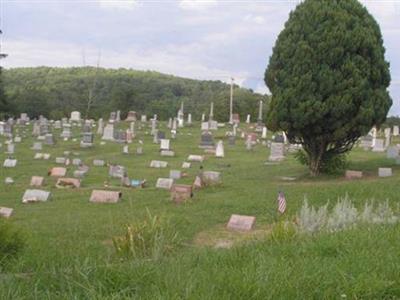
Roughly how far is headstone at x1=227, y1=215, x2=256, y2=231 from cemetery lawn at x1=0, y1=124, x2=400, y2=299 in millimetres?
135

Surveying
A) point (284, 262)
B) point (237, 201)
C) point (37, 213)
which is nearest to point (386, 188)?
point (237, 201)

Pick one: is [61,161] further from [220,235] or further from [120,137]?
[220,235]

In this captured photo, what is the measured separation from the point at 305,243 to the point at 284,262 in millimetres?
1015

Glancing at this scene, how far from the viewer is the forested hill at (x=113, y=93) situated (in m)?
61.6

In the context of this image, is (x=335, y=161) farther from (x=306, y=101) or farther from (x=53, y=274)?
(x=53, y=274)

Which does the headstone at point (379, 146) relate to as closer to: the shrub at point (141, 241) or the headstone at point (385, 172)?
the headstone at point (385, 172)

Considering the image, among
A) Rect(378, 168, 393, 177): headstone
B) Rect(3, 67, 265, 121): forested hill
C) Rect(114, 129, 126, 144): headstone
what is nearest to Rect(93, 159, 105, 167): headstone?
Rect(114, 129, 126, 144): headstone

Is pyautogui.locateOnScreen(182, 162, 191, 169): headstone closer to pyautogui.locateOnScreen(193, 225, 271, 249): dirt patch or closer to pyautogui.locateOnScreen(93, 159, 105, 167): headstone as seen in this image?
pyautogui.locateOnScreen(93, 159, 105, 167): headstone

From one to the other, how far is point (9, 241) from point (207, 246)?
283cm

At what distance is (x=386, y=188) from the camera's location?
14.1 m

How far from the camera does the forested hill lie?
61.6 metres

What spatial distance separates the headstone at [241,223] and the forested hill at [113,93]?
4519 centimetres

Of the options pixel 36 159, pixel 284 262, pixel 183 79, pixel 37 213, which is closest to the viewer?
pixel 284 262

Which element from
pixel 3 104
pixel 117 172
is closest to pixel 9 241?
pixel 117 172
